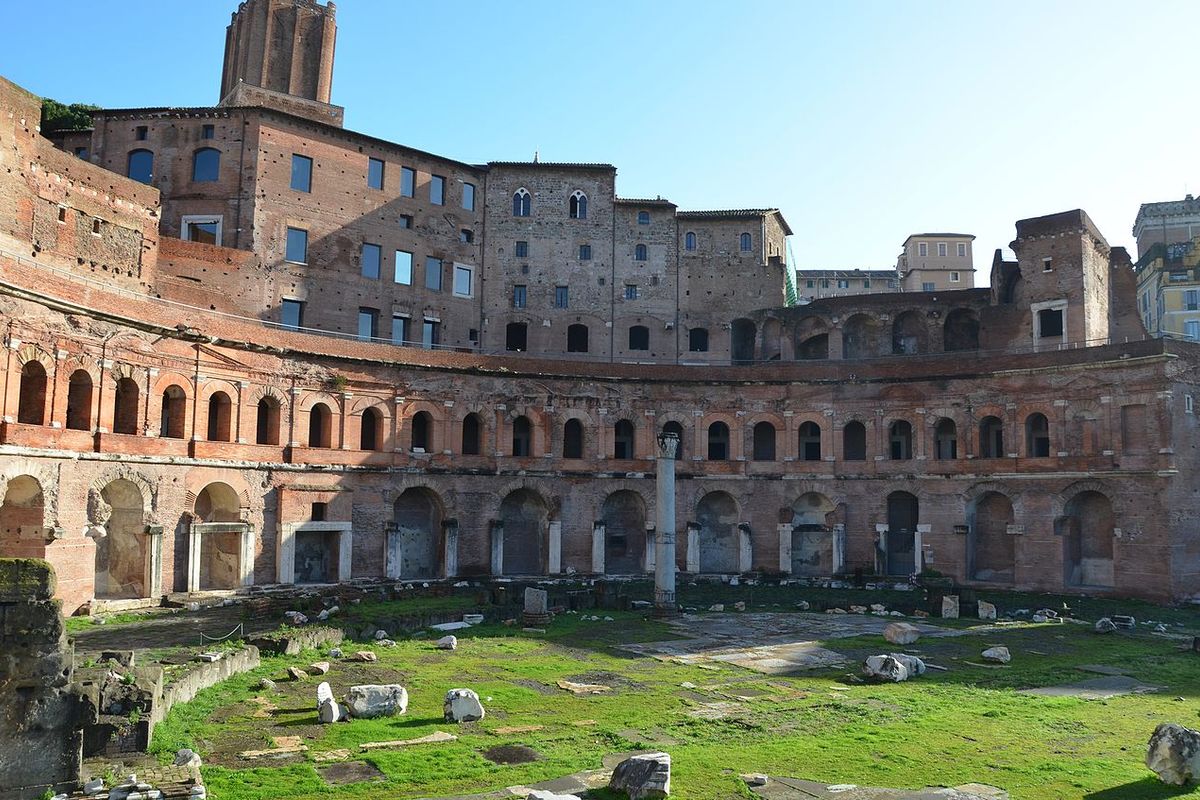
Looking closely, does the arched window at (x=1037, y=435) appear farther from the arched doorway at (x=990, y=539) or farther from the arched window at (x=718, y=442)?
the arched window at (x=718, y=442)

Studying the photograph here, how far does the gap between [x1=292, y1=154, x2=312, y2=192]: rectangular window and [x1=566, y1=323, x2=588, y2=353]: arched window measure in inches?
513

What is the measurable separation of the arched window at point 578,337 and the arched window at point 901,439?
46.6ft

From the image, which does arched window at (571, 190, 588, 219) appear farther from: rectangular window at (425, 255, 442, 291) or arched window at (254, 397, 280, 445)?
arched window at (254, 397, 280, 445)

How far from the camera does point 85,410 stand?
25562 millimetres

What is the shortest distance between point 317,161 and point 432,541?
53.0 ft

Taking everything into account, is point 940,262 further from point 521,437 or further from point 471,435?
point 471,435

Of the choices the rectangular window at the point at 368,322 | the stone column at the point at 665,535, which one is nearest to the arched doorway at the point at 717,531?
the stone column at the point at 665,535

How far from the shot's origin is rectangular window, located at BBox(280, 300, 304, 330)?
120 feet

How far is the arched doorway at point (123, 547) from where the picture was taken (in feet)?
87.6

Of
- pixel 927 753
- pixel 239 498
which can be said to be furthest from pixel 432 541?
pixel 927 753

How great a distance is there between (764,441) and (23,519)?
27199mm

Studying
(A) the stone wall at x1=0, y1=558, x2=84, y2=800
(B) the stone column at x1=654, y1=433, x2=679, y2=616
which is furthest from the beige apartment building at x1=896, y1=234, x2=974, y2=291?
(A) the stone wall at x1=0, y1=558, x2=84, y2=800

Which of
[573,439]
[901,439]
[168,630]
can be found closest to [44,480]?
[168,630]

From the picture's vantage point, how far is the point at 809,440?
39.3 meters
